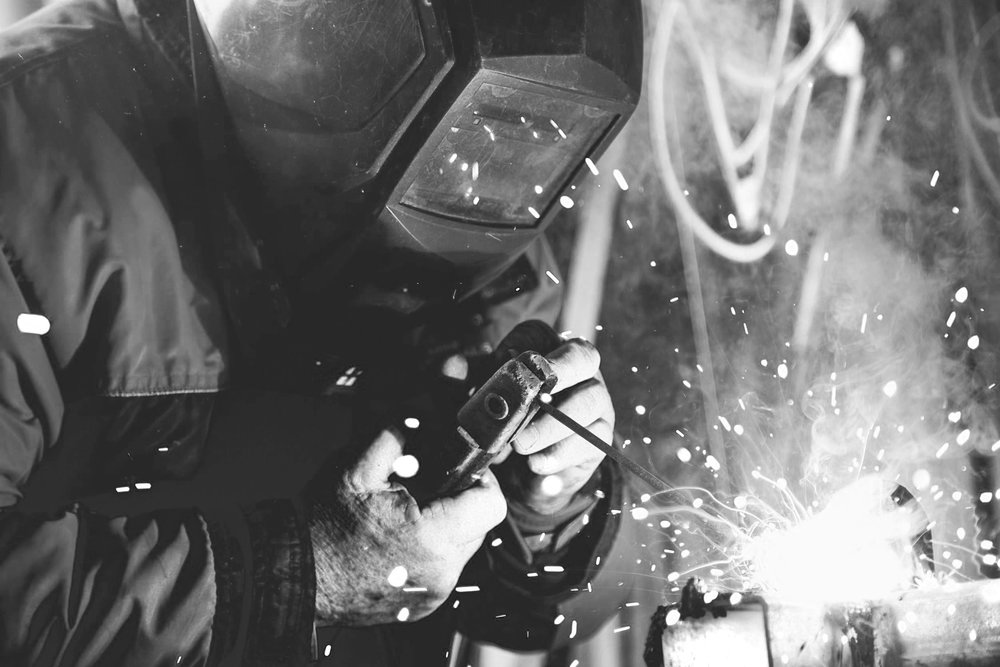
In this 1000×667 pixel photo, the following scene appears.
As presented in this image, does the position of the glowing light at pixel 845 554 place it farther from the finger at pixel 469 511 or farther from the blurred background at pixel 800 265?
the blurred background at pixel 800 265

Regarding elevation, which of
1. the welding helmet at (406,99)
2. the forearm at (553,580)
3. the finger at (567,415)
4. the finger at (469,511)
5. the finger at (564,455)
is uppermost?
the welding helmet at (406,99)

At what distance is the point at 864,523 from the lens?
50.8 inches

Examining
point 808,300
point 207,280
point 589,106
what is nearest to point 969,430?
point 808,300

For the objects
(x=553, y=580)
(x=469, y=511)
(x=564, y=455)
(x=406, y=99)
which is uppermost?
(x=406, y=99)

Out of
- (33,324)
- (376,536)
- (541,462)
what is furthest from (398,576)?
(33,324)

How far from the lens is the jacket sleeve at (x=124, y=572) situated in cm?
88

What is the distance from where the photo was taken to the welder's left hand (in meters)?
1.32

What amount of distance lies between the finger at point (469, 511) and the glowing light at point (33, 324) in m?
0.57

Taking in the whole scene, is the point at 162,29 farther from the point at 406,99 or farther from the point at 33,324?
the point at 33,324

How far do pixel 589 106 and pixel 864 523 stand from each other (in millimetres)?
826

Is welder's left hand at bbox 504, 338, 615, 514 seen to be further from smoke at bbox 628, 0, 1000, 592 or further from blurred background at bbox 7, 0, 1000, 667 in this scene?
smoke at bbox 628, 0, 1000, 592

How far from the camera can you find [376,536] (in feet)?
3.69

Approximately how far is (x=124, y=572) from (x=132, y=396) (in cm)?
26

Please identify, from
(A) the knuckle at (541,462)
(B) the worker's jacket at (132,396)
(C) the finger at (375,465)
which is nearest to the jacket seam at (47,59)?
(B) the worker's jacket at (132,396)
